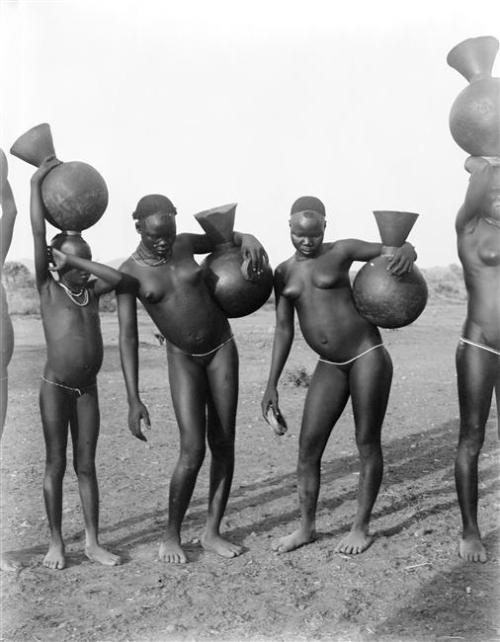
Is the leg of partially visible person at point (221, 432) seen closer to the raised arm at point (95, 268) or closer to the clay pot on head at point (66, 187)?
the raised arm at point (95, 268)

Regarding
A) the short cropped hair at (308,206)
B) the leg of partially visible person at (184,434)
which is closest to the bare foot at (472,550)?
the leg of partially visible person at (184,434)

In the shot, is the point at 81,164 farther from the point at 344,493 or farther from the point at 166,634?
the point at 344,493

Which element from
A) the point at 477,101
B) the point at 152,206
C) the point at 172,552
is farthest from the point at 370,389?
the point at 477,101

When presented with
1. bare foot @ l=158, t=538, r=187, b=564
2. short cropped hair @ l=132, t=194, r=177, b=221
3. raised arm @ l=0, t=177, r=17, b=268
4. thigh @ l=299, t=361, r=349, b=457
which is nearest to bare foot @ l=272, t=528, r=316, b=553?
thigh @ l=299, t=361, r=349, b=457

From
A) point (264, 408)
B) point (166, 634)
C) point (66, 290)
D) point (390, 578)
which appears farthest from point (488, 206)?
point (166, 634)

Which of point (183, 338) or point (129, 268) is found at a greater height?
point (129, 268)

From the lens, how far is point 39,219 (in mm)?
4801

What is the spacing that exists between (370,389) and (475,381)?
675mm

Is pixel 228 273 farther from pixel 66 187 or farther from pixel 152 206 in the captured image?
pixel 66 187

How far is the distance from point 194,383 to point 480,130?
244cm

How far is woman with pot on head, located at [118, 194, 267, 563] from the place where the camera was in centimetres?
502

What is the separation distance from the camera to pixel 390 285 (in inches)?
196

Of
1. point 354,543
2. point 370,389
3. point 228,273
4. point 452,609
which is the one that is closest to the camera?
point 452,609

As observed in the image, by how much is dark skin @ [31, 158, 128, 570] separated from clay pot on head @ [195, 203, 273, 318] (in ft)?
2.10
